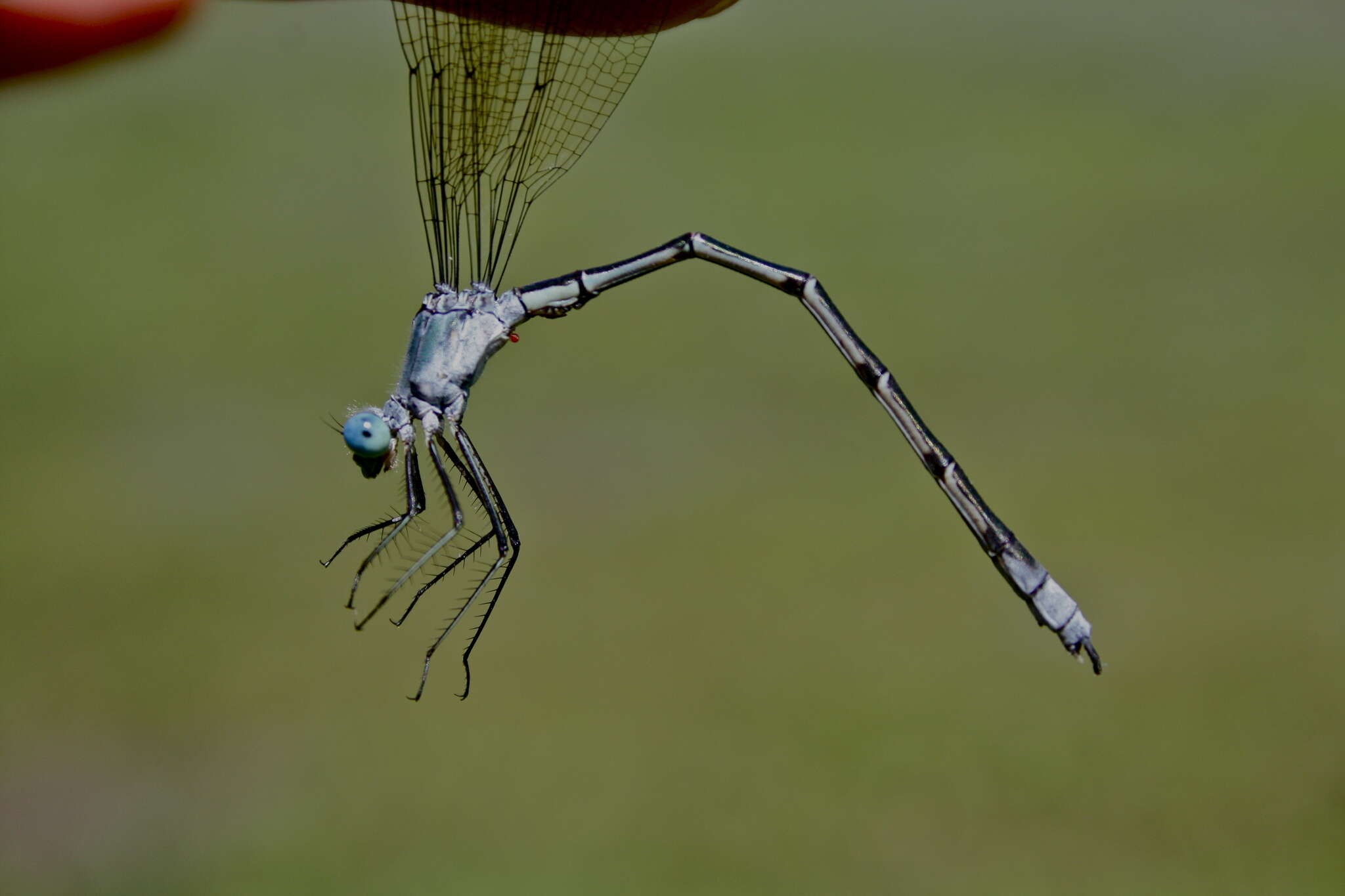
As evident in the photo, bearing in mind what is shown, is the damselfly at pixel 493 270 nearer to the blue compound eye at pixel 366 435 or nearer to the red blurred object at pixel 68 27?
the blue compound eye at pixel 366 435

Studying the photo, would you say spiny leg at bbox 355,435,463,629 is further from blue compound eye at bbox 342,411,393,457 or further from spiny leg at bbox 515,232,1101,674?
spiny leg at bbox 515,232,1101,674

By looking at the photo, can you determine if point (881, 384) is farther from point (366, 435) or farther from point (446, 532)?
point (366, 435)

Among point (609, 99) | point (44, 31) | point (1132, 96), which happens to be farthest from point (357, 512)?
point (1132, 96)

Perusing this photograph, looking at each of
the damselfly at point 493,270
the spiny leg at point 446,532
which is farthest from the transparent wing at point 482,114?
the spiny leg at point 446,532

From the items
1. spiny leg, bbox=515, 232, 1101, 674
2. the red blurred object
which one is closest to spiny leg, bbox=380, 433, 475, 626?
spiny leg, bbox=515, 232, 1101, 674

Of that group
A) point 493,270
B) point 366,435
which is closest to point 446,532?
point 366,435

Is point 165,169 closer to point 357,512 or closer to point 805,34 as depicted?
point 357,512
